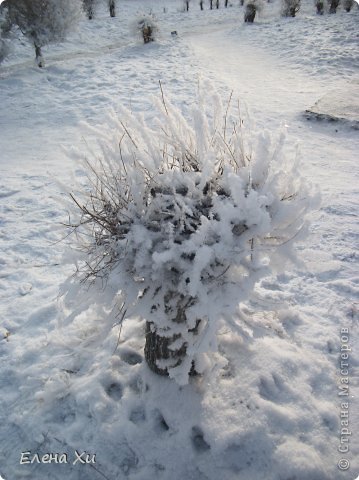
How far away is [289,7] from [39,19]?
1387 cm

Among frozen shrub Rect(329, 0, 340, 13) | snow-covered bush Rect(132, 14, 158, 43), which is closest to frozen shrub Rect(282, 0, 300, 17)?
frozen shrub Rect(329, 0, 340, 13)

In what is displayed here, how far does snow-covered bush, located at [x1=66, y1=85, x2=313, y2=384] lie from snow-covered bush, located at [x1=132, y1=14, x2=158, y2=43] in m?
13.6

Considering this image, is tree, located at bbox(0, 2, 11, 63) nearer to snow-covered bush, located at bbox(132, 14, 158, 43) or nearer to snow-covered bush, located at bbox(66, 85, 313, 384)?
snow-covered bush, located at bbox(132, 14, 158, 43)

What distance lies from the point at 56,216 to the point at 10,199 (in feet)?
3.01

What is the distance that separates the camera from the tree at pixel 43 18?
10.8 meters

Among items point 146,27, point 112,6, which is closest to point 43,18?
point 146,27

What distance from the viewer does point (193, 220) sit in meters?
1.98

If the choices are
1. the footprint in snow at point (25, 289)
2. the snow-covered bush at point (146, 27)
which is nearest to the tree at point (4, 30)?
the snow-covered bush at point (146, 27)

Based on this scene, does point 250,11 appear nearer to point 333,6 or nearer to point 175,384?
point 333,6

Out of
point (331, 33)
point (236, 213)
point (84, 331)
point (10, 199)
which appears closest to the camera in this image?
point (236, 213)

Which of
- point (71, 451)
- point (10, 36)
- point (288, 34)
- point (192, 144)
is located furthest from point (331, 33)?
point (71, 451)

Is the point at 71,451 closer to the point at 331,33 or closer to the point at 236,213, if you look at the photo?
the point at 236,213

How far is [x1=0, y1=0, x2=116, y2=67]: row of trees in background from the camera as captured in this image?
10820 millimetres

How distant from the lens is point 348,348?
2943 mm
